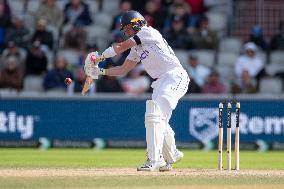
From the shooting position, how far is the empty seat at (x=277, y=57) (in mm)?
22625

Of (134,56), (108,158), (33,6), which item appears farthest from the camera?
(33,6)

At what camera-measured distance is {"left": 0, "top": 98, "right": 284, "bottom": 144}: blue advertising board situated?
64.4 ft

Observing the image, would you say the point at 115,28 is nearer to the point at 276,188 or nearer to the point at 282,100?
the point at 282,100

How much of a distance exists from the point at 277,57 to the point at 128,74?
363 centimetres

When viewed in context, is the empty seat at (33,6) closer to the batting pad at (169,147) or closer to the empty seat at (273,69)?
the empty seat at (273,69)

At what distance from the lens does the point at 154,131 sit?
1233 cm

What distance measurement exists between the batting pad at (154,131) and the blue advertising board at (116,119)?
A: 23.4ft

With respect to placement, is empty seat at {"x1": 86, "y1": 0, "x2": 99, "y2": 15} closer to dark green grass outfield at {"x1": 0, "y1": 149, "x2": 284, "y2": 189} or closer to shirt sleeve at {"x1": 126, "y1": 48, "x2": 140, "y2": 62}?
dark green grass outfield at {"x1": 0, "y1": 149, "x2": 284, "y2": 189}

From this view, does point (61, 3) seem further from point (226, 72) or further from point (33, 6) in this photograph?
point (226, 72)

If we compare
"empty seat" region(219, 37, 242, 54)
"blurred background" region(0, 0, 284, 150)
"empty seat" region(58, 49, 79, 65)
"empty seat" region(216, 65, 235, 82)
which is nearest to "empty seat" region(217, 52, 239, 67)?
"blurred background" region(0, 0, 284, 150)

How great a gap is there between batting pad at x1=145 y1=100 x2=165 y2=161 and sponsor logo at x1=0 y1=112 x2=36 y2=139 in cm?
758

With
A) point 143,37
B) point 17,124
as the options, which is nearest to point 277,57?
point 17,124

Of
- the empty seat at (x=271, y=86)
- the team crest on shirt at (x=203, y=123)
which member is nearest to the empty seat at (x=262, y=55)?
the empty seat at (x=271, y=86)

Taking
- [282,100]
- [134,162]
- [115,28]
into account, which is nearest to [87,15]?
[115,28]
